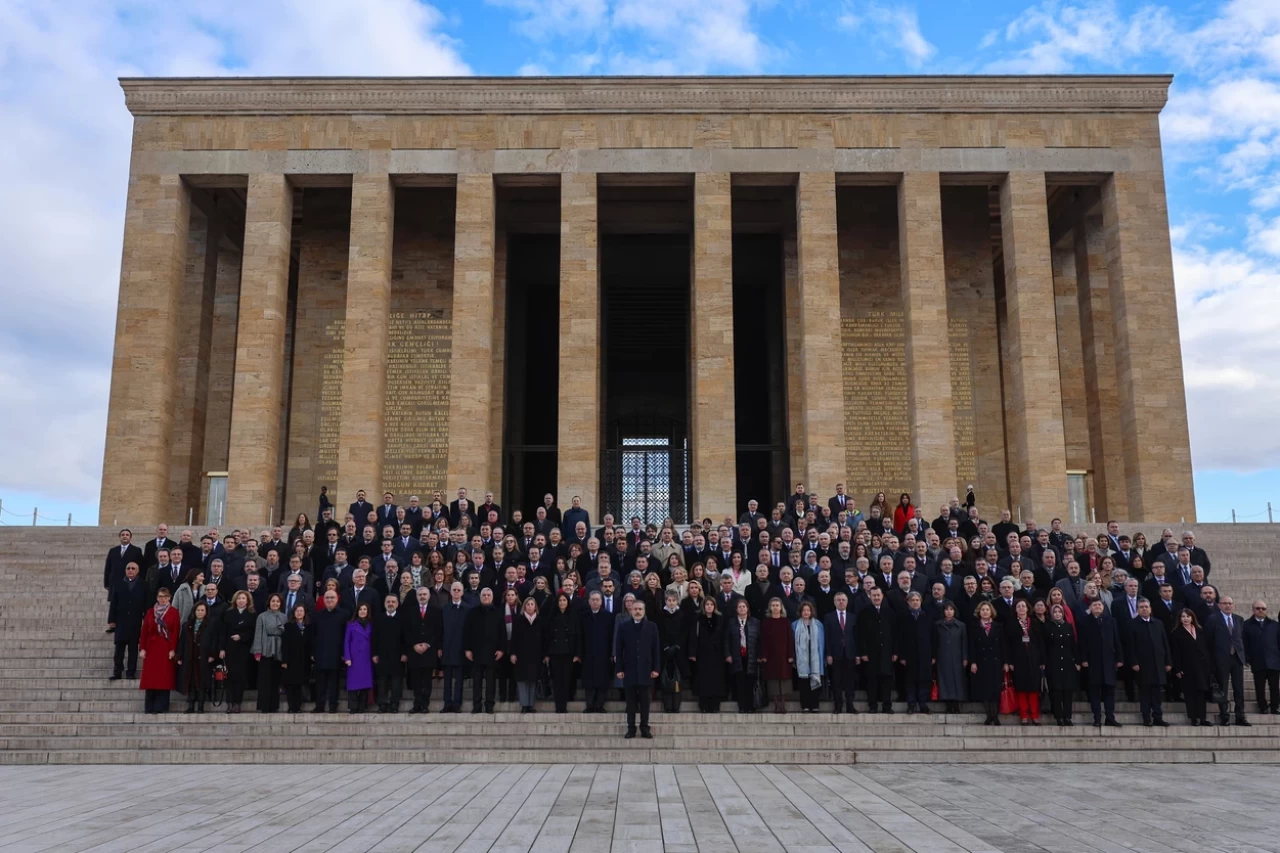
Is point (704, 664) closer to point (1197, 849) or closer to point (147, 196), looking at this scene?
point (1197, 849)

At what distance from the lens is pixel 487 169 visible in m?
22.4

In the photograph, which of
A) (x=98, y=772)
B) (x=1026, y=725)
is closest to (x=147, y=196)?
(x=98, y=772)

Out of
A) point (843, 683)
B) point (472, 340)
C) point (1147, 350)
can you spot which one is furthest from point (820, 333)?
point (843, 683)

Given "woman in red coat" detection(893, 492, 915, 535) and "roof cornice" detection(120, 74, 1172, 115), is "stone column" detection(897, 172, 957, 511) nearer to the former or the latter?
"roof cornice" detection(120, 74, 1172, 115)

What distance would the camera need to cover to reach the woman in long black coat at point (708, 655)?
11328mm

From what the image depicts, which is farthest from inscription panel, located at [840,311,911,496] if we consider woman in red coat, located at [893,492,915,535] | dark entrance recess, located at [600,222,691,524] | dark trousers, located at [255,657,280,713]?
dark trousers, located at [255,657,280,713]

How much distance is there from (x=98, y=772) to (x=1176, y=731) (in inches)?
400

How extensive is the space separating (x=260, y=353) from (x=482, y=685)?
12.5 m

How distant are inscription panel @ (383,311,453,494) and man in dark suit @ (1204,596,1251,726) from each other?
15.8m

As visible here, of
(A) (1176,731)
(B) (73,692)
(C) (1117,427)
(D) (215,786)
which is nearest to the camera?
(D) (215,786)

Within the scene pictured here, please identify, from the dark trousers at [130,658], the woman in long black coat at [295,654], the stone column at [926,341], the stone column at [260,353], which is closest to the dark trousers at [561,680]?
the woman in long black coat at [295,654]

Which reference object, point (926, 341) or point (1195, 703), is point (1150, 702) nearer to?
point (1195, 703)

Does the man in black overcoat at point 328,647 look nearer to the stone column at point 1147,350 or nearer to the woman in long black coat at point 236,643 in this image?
the woman in long black coat at point 236,643

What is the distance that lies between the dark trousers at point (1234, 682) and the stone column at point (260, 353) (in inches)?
647
